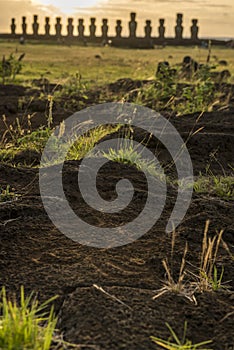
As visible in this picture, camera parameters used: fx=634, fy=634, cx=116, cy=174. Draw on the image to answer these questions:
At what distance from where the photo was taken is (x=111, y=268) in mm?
3150

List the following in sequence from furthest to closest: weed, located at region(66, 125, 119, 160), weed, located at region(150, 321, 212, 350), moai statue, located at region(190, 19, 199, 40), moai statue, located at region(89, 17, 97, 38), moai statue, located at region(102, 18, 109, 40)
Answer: moai statue, located at region(89, 17, 97, 38) < moai statue, located at region(190, 19, 199, 40) < moai statue, located at region(102, 18, 109, 40) < weed, located at region(66, 125, 119, 160) < weed, located at region(150, 321, 212, 350)

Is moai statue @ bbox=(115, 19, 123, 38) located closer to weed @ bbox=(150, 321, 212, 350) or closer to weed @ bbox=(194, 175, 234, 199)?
weed @ bbox=(194, 175, 234, 199)

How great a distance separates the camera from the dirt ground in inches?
100

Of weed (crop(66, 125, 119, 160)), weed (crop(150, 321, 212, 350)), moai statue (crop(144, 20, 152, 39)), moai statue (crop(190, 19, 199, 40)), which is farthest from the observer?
moai statue (crop(190, 19, 199, 40))

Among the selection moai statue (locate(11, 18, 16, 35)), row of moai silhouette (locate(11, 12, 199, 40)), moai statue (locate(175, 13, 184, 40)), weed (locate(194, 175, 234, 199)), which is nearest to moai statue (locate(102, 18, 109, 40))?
row of moai silhouette (locate(11, 12, 199, 40))

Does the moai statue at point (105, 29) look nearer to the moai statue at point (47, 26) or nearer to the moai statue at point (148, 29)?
the moai statue at point (148, 29)

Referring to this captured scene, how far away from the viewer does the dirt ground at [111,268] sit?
2.54 meters

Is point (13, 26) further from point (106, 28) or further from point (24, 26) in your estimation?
point (106, 28)

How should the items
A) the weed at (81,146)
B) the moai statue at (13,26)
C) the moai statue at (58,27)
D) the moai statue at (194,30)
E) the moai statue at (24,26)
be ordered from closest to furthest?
the weed at (81,146)
the moai statue at (13,26)
the moai statue at (194,30)
the moai statue at (24,26)
the moai statue at (58,27)

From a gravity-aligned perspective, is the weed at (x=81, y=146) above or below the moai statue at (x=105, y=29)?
above

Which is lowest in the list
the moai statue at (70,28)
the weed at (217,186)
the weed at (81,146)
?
the moai statue at (70,28)

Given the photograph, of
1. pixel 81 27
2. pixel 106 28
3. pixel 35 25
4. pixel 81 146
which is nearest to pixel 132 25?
pixel 106 28

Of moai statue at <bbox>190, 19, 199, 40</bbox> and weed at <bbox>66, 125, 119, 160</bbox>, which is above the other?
weed at <bbox>66, 125, 119, 160</bbox>

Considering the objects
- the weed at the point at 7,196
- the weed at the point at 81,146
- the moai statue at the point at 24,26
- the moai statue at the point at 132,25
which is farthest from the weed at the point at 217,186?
the moai statue at the point at 24,26
